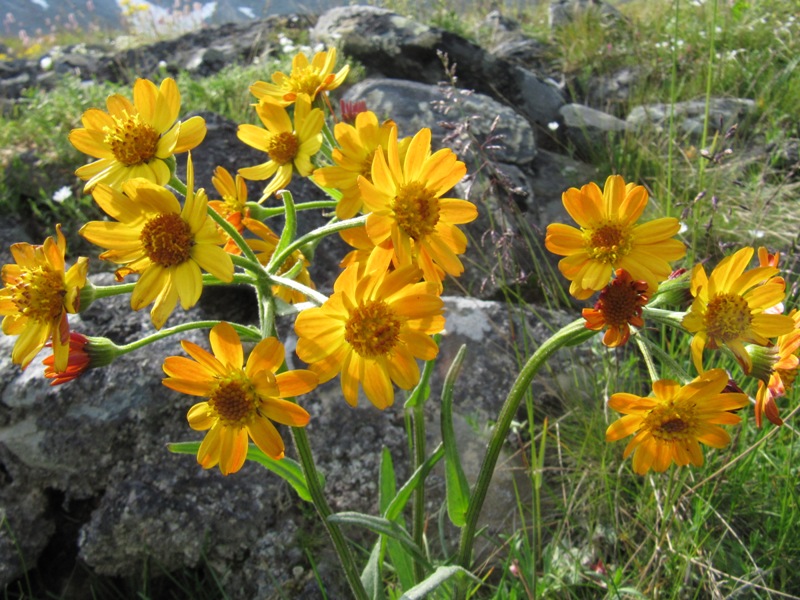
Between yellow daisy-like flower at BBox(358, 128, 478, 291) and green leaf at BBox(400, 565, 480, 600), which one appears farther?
green leaf at BBox(400, 565, 480, 600)

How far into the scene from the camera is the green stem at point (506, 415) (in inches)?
44.0

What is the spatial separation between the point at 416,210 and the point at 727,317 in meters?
0.56

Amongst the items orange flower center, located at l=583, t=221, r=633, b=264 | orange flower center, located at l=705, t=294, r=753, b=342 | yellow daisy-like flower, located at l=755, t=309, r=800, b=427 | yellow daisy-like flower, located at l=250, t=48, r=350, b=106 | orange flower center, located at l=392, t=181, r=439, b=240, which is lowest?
yellow daisy-like flower, located at l=755, t=309, r=800, b=427

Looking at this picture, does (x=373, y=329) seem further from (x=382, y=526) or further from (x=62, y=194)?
(x=62, y=194)

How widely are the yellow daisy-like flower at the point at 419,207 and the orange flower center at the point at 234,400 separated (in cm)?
34

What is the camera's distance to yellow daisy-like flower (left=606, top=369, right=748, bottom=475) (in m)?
1.10

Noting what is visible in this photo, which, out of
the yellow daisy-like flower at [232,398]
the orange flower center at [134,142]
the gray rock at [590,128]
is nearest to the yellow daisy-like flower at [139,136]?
the orange flower center at [134,142]

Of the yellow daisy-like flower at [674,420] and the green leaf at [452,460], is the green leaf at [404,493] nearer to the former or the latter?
the green leaf at [452,460]

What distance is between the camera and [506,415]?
4.03ft

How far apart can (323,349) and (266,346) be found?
0.32 feet

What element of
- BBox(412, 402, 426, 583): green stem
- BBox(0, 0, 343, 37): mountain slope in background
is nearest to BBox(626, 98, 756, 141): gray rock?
BBox(412, 402, 426, 583): green stem

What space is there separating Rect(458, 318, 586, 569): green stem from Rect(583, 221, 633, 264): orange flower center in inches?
4.7

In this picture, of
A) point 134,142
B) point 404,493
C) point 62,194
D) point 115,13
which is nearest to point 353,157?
point 134,142

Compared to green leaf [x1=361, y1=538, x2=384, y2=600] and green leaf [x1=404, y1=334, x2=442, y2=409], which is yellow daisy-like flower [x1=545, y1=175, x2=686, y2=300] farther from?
green leaf [x1=361, y1=538, x2=384, y2=600]
